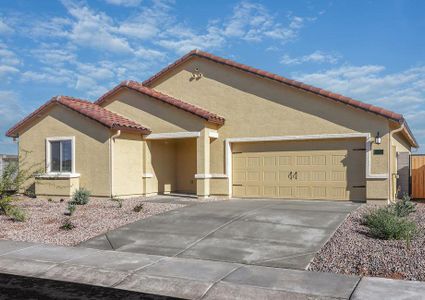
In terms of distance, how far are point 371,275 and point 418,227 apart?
3591 mm

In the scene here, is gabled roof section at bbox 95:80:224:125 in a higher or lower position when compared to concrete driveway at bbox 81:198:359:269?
higher

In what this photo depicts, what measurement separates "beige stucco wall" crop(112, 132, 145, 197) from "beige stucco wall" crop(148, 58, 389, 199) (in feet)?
9.30

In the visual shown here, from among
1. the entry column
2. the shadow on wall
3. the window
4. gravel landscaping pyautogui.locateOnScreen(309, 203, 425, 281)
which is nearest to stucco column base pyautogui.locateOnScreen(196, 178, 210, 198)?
the entry column

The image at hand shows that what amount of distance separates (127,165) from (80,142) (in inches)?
78.3

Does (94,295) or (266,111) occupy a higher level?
(266,111)

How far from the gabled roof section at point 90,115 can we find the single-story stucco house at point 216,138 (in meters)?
0.06

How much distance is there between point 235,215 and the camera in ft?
38.8

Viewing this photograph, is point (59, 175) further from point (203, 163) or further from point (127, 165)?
point (203, 163)

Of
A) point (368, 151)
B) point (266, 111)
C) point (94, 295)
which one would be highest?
point (266, 111)

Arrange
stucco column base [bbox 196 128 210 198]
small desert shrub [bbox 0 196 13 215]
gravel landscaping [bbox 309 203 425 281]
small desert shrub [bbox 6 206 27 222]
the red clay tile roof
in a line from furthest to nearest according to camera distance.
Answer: stucco column base [bbox 196 128 210 198]
the red clay tile roof
small desert shrub [bbox 0 196 13 215]
small desert shrub [bbox 6 206 27 222]
gravel landscaping [bbox 309 203 425 281]

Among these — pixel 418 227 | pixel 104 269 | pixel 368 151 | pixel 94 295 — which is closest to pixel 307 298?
pixel 94 295

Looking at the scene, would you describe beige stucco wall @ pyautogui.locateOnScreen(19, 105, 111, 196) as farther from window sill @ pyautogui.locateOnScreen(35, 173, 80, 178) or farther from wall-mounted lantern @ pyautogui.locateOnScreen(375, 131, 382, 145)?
wall-mounted lantern @ pyautogui.locateOnScreen(375, 131, 382, 145)

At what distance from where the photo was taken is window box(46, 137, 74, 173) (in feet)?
55.6

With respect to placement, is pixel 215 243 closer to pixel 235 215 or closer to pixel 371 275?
pixel 235 215
